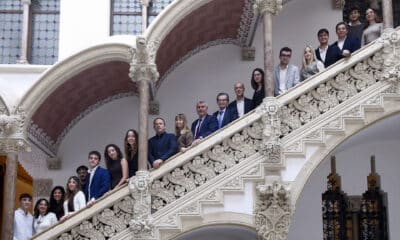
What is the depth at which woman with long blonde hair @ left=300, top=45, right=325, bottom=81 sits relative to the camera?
47.2 feet

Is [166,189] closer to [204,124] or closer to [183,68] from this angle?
[204,124]

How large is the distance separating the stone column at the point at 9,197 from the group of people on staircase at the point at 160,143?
0.24m

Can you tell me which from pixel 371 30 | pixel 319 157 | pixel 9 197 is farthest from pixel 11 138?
pixel 371 30

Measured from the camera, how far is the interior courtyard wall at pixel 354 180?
1689 centimetres

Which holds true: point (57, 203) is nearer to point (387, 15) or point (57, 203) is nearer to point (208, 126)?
point (208, 126)

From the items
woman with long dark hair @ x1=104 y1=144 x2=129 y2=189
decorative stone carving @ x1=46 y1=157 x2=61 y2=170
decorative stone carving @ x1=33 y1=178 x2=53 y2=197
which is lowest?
woman with long dark hair @ x1=104 y1=144 x2=129 y2=189

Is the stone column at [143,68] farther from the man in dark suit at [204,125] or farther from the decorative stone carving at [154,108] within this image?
the decorative stone carving at [154,108]

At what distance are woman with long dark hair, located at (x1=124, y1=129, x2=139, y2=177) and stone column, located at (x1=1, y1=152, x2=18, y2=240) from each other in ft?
7.34

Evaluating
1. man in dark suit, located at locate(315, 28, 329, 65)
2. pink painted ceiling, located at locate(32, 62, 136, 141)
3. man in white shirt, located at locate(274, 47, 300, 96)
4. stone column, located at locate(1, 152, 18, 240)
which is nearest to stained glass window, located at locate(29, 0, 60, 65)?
pink painted ceiling, located at locate(32, 62, 136, 141)

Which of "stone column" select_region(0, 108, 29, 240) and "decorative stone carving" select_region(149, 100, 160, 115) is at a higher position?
"decorative stone carving" select_region(149, 100, 160, 115)

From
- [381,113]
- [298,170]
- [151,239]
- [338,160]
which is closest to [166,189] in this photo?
[151,239]

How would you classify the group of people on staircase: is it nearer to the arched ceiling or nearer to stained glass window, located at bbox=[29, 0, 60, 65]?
the arched ceiling

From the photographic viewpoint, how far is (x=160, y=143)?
1415 cm

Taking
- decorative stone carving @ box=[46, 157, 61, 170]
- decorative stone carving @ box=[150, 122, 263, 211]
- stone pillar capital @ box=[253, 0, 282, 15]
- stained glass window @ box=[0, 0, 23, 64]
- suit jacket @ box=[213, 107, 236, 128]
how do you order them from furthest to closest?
1. stained glass window @ box=[0, 0, 23, 64]
2. decorative stone carving @ box=[46, 157, 61, 170]
3. stone pillar capital @ box=[253, 0, 282, 15]
4. suit jacket @ box=[213, 107, 236, 128]
5. decorative stone carving @ box=[150, 122, 263, 211]
